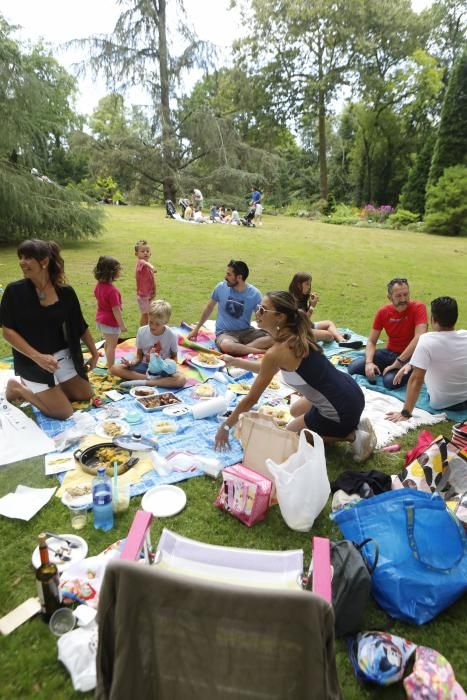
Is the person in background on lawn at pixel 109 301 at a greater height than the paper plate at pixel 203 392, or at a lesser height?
greater

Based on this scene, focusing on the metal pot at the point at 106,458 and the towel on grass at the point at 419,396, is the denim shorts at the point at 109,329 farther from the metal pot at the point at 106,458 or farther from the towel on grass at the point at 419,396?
the towel on grass at the point at 419,396

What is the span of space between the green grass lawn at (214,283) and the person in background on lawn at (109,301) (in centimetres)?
156

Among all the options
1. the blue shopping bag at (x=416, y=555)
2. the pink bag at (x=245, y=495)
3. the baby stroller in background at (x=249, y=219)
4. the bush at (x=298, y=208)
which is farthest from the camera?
the bush at (x=298, y=208)

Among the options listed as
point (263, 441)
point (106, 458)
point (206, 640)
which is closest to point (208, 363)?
point (106, 458)

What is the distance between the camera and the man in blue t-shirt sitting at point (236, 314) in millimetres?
6168

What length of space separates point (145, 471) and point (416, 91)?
120ft

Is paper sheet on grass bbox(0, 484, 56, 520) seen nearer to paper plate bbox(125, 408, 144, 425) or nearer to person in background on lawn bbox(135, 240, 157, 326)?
paper plate bbox(125, 408, 144, 425)

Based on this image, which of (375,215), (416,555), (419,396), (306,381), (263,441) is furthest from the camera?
(375,215)

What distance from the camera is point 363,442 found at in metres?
3.83

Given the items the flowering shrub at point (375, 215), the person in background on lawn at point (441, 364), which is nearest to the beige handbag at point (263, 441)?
Answer: the person in background on lawn at point (441, 364)

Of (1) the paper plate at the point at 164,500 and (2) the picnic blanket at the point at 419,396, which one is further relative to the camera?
(2) the picnic blanket at the point at 419,396

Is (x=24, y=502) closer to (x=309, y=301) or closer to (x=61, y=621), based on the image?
(x=61, y=621)

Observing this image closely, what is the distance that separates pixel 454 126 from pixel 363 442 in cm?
2411

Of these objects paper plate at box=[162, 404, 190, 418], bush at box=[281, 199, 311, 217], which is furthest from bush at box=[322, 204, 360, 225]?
paper plate at box=[162, 404, 190, 418]
